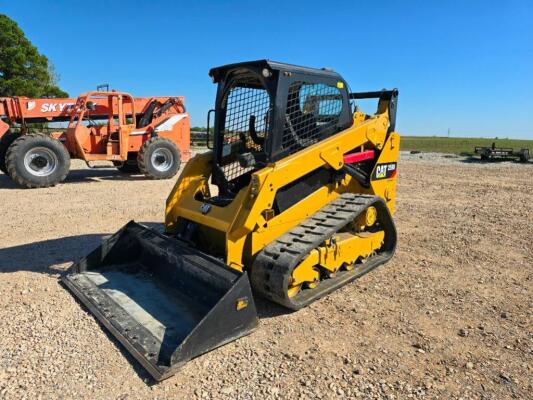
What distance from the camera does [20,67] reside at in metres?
29.0

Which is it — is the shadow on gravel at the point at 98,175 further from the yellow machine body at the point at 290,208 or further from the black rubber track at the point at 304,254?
the black rubber track at the point at 304,254

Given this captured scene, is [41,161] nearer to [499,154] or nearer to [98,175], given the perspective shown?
[98,175]

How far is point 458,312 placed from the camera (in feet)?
13.6

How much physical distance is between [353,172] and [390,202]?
1071 millimetres

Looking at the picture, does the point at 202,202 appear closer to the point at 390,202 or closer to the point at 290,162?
the point at 290,162

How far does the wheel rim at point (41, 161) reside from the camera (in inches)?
429

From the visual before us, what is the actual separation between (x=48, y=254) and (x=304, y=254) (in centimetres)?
366

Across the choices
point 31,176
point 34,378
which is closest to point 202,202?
point 34,378

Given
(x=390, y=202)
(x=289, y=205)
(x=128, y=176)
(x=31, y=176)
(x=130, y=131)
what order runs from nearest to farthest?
(x=289, y=205), (x=390, y=202), (x=31, y=176), (x=130, y=131), (x=128, y=176)

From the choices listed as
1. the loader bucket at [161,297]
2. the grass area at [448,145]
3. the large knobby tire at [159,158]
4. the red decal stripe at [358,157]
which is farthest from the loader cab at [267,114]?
the grass area at [448,145]

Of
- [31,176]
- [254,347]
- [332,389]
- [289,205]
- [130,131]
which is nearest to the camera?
[332,389]

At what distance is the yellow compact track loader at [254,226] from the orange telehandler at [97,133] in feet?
24.8

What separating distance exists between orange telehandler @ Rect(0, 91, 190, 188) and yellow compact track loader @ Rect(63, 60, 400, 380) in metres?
7.55

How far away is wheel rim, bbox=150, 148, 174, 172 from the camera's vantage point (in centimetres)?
1270
